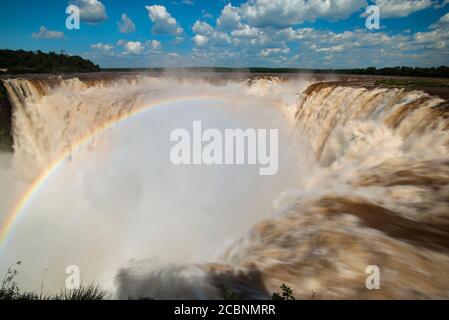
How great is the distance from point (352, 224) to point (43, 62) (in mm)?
66507

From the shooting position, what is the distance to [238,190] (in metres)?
14.6

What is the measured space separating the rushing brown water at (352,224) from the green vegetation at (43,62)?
54.9m

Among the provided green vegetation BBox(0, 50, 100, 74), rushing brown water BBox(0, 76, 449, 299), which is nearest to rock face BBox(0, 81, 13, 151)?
green vegetation BBox(0, 50, 100, 74)

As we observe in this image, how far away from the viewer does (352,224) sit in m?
5.62

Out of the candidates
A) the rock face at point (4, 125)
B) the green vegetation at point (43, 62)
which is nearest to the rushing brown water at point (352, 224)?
the rock face at point (4, 125)

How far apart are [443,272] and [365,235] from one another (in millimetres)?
1152

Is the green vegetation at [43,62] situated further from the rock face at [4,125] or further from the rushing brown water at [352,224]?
the rushing brown water at [352,224]

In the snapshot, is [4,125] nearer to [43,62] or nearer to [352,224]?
[43,62]

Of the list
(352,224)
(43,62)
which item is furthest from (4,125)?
(352,224)

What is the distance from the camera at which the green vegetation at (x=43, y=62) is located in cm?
5555

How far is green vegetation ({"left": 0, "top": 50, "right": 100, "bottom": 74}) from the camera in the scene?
182 feet

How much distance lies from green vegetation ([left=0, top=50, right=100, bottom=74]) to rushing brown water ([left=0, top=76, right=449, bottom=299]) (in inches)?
2160
